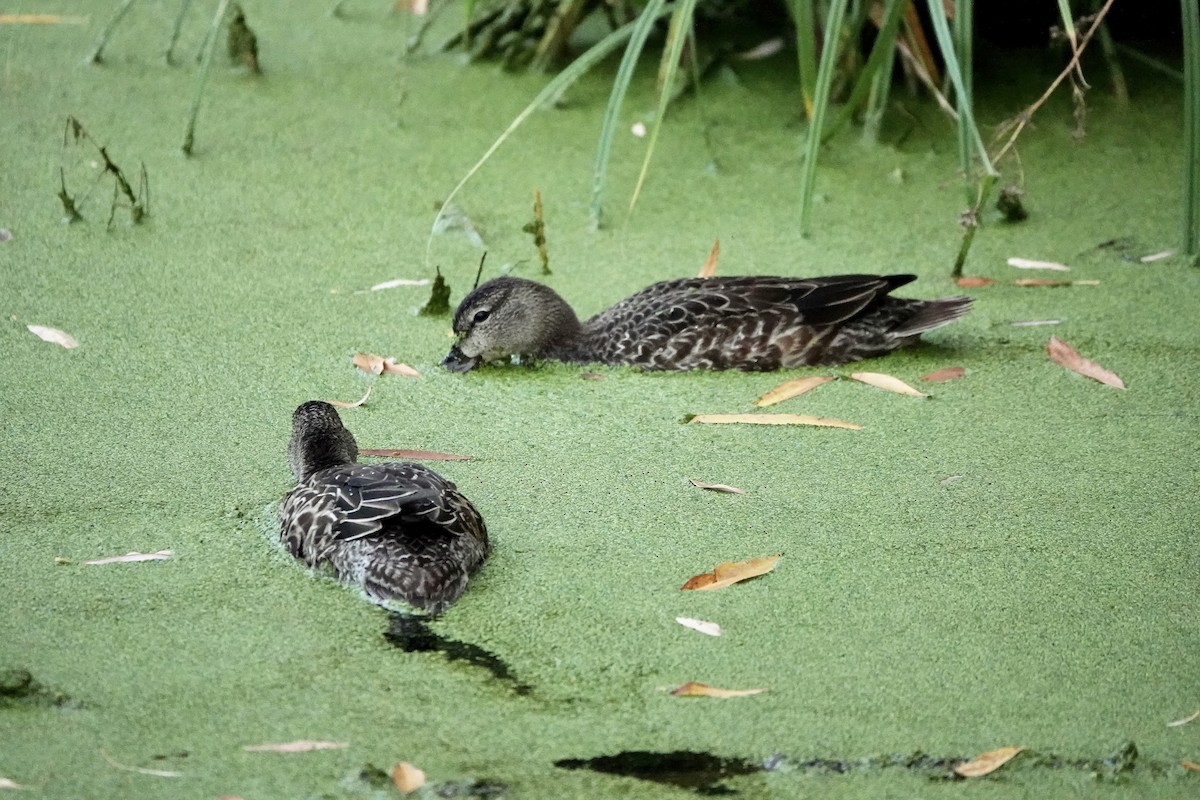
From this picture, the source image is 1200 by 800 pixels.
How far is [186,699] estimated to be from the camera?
8.78 ft

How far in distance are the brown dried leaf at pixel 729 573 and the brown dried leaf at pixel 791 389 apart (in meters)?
0.90

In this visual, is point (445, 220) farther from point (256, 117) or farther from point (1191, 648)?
point (1191, 648)

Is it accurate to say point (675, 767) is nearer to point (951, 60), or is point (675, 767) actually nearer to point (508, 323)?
point (508, 323)

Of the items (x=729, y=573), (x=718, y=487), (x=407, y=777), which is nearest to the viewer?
(x=407, y=777)

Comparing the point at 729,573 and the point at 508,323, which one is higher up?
the point at 508,323

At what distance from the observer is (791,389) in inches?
163

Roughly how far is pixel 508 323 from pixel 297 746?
1876 mm

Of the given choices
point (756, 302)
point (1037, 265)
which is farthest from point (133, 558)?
point (1037, 265)

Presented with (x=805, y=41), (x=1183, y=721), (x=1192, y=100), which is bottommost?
(x=1183, y=721)

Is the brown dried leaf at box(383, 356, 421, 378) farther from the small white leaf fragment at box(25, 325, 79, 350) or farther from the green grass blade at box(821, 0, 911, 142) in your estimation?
the green grass blade at box(821, 0, 911, 142)

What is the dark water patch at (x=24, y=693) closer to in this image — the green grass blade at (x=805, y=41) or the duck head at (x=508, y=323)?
the duck head at (x=508, y=323)

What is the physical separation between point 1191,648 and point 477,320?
2101mm

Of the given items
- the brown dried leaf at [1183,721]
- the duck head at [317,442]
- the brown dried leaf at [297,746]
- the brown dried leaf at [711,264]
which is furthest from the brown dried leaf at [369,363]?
the brown dried leaf at [1183,721]

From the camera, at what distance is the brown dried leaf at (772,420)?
153 inches
